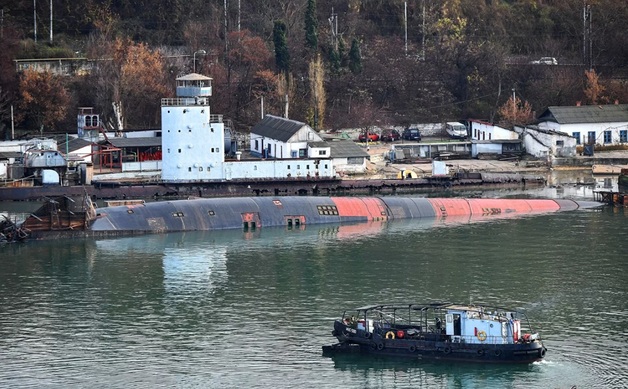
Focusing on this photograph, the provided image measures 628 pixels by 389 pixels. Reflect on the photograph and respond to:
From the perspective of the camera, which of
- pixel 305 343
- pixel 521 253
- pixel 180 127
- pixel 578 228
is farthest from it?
pixel 180 127

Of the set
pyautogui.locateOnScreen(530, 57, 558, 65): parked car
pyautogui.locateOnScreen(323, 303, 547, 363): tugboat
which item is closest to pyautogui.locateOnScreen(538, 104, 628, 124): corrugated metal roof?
pyautogui.locateOnScreen(530, 57, 558, 65): parked car

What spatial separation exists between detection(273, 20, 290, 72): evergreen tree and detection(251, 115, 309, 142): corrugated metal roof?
15.6 meters

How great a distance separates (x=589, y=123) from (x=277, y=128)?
2587cm

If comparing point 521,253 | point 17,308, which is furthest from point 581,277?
point 17,308

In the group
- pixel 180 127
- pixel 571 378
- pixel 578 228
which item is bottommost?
pixel 571 378

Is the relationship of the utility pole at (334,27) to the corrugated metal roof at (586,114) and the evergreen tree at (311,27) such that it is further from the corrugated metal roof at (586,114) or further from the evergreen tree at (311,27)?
the corrugated metal roof at (586,114)

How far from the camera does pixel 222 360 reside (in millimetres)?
53719

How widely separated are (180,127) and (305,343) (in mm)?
39940

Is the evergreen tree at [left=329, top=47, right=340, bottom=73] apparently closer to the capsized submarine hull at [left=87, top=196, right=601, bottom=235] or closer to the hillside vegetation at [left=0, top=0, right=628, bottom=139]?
the hillside vegetation at [left=0, top=0, right=628, bottom=139]

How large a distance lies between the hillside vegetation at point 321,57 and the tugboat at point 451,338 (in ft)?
202

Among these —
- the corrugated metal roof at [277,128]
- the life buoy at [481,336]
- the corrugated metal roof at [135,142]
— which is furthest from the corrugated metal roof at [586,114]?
the life buoy at [481,336]

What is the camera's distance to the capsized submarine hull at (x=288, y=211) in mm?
80875

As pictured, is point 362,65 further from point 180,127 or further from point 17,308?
point 17,308

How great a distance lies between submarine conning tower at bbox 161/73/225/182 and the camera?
9269 cm
